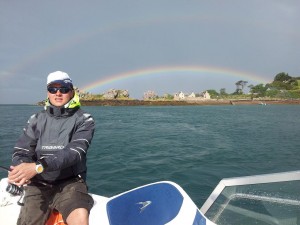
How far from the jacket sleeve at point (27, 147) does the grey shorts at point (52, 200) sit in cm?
45

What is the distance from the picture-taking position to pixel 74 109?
4066 millimetres

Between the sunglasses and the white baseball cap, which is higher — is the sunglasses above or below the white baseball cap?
below

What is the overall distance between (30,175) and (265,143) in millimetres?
20611

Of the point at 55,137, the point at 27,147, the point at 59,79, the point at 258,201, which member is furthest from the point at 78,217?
the point at 258,201

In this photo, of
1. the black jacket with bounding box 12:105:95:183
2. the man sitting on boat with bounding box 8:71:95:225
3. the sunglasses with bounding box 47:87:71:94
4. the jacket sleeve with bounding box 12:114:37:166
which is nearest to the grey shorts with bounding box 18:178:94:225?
the man sitting on boat with bounding box 8:71:95:225

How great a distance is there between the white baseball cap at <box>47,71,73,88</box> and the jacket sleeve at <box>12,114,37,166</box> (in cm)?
70

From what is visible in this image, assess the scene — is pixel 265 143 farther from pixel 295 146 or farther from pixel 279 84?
pixel 279 84

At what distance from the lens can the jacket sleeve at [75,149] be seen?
3.40 m

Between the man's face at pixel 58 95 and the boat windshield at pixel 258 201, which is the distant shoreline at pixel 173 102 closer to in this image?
the man's face at pixel 58 95

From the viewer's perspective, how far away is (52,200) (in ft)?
12.7

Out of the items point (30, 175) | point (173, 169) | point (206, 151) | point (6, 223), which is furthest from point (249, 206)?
point (206, 151)

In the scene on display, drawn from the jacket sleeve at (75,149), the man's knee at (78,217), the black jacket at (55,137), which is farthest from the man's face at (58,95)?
the man's knee at (78,217)

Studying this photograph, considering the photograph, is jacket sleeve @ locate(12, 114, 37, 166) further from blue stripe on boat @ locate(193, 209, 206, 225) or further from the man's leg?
blue stripe on boat @ locate(193, 209, 206, 225)

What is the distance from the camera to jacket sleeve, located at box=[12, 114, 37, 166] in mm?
3966
